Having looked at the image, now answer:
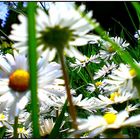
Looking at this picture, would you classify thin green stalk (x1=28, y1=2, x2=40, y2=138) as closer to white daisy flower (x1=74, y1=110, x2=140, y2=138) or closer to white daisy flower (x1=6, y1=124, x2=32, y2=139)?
white daisy flower (x1=74, y1=110, x2=140, y2=138)

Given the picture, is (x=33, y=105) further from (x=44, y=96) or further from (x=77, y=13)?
(x=44, y=96)

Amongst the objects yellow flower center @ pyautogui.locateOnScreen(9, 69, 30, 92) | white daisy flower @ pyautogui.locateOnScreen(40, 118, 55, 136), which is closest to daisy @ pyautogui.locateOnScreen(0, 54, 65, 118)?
yellow flower center @ pyautogui.locateOnScreen(9, 69, 30, 92)

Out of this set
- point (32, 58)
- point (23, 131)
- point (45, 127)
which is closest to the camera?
point (32, 58)

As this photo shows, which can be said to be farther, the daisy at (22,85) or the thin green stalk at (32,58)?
the daisy at (22,85)

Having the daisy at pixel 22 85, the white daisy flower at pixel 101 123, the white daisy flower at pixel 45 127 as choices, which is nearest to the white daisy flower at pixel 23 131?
the white daisy flower at pixel 45 127

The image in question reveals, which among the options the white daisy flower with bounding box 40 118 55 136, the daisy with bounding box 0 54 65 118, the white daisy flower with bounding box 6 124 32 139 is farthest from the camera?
the white daisy flower with bounding box 6 124 32 139

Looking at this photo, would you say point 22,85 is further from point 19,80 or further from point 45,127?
point 45,127

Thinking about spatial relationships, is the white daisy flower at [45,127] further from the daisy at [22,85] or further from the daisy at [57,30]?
the daisy at [57,30]

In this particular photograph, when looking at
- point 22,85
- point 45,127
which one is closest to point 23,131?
point 45,127
